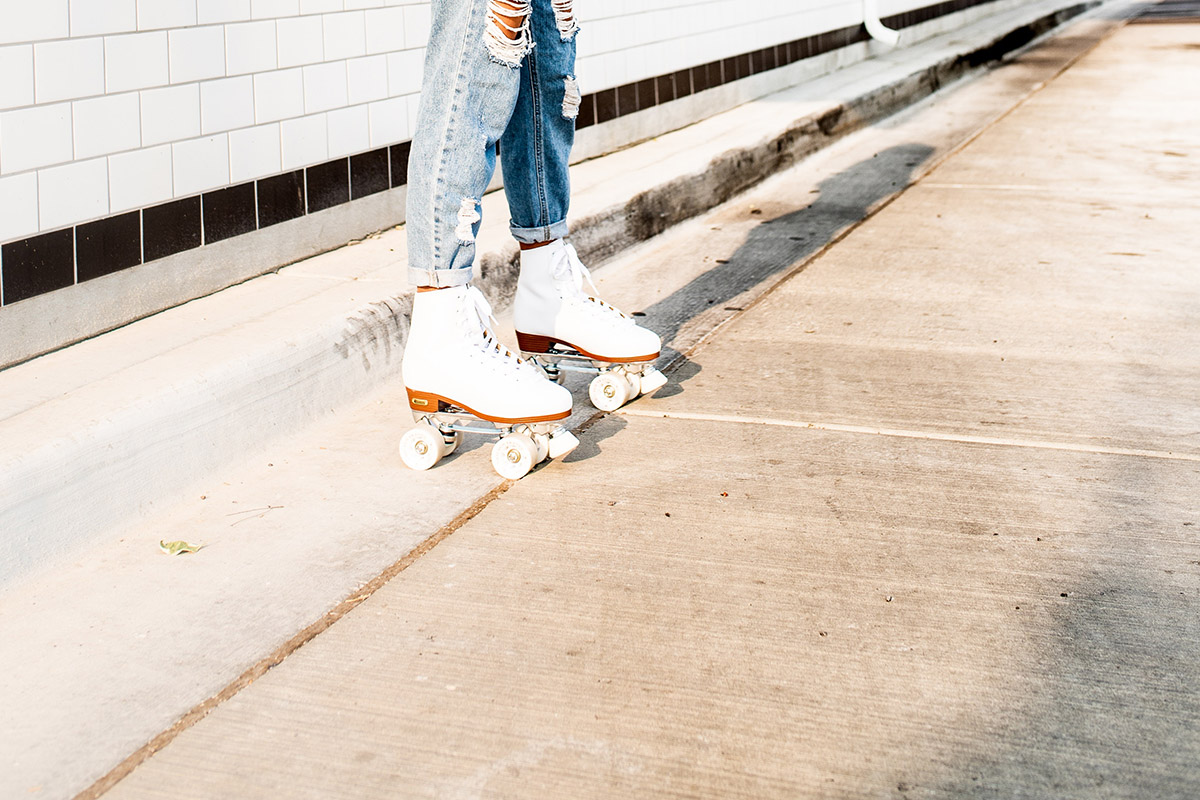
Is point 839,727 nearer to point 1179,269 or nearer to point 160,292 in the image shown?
point 160,292

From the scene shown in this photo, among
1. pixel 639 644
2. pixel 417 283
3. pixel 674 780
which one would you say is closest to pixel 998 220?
pixel 417 283

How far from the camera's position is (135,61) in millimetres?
3533

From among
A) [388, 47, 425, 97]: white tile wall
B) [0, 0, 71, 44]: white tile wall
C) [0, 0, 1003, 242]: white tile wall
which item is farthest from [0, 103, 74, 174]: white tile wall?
[388, 47, 425, 97]: white tile wall

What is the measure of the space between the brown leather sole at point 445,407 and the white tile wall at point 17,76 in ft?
3.96

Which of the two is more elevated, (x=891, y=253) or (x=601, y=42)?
(x=601, y=42)

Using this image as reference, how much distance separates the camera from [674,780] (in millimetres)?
1916

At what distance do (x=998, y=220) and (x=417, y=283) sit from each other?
3725 mm

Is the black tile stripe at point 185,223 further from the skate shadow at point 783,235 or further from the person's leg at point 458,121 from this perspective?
the skate shadow at point 783,235

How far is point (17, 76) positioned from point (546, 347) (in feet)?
4.88

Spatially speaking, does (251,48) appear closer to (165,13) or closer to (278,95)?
(278,95)

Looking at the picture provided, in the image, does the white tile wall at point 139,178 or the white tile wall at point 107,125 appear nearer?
the white tile wall at point 107,125

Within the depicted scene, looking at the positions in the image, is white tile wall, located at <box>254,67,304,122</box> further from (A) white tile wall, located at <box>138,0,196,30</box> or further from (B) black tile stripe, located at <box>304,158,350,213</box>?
(A) white tile wall, located at <box>138,0,196,30</box>

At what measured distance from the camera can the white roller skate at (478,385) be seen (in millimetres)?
3006

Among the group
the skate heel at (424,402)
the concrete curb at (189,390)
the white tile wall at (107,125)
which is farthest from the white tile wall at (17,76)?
the skate heel at (424,402)
